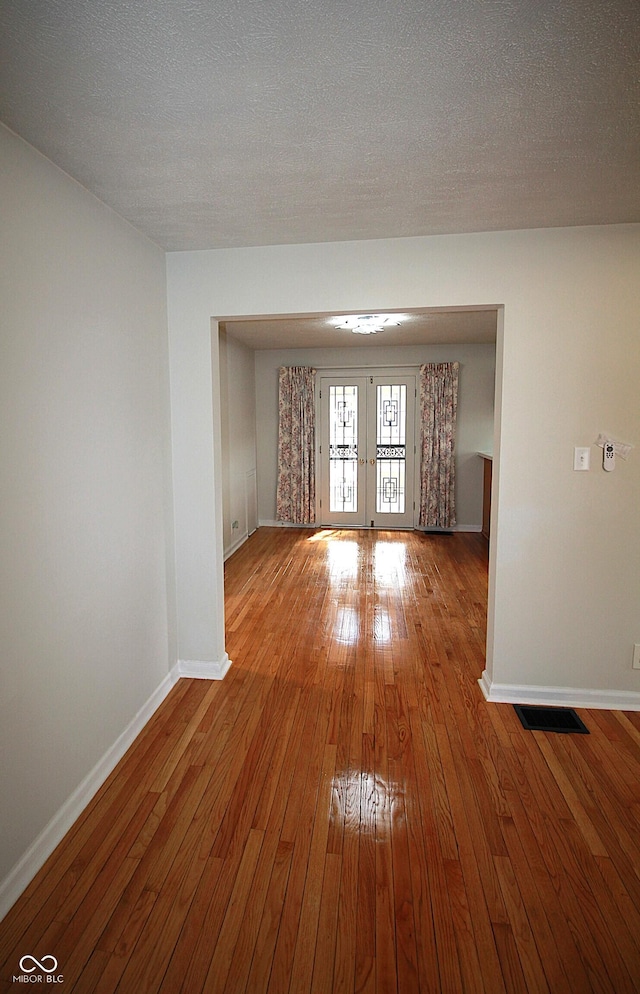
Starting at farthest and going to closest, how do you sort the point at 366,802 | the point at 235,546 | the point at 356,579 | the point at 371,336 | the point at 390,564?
the point at 235,546 → the point at 371,336 → the point at 390,564 → the point at 356,579 → the point at 366,802

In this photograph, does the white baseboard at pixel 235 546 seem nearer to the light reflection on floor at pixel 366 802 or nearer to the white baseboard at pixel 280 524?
the white baseboard at pixel 280 524

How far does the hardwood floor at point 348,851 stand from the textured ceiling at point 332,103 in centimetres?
240

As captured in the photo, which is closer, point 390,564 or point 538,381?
point 538,381

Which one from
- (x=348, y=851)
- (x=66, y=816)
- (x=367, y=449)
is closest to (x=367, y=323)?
(x=367, y=449)

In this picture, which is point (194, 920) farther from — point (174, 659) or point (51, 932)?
point (174, 659)

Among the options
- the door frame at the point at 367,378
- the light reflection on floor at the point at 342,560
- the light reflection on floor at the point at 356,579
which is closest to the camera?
the light reflection on floor at the point at 356,579

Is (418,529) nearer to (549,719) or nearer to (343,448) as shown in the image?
(343,448)

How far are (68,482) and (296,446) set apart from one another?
5120 millimetres

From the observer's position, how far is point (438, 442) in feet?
22.3

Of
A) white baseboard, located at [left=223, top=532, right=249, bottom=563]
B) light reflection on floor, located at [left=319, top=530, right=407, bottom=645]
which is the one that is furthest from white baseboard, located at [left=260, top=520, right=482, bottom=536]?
white baseboard, located at [left=223, top=532, right=249, bottom=563]

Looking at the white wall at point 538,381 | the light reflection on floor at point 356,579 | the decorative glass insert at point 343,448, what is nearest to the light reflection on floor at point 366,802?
the white wall at point 538,381

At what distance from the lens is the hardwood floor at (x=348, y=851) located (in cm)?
150

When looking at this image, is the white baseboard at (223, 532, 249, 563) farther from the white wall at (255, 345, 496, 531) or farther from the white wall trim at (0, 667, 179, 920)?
the white wall trim at (0, 667, 179, 920)

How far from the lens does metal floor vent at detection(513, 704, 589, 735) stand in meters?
2.60
